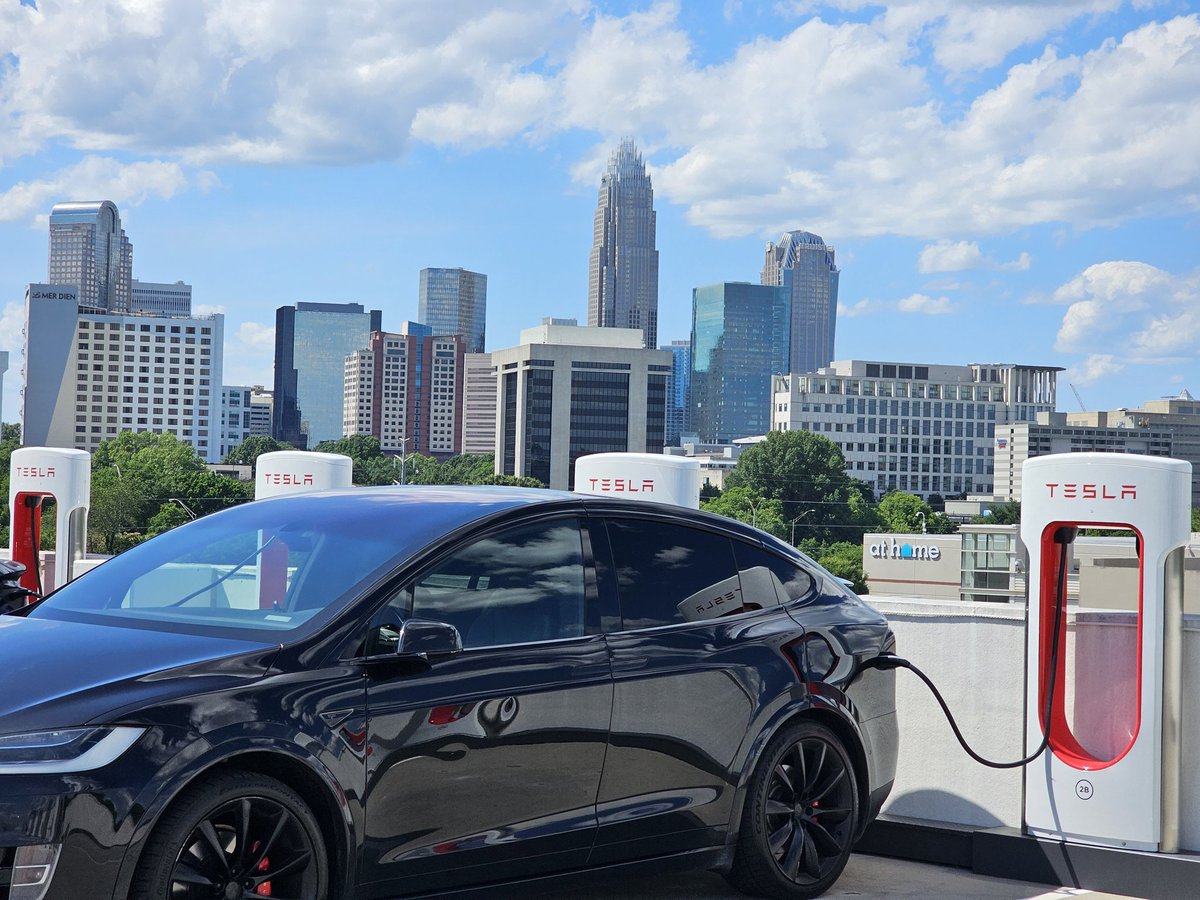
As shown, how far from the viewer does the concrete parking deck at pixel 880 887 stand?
5695 mm

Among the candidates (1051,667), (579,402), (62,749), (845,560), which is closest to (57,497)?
(1051,667)

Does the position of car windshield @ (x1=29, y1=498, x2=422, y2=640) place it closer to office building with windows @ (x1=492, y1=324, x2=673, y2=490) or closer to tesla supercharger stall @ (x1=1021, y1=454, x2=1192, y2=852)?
tesla supercharger stall @ (x1=1021, y1=454, x2=1192, y2=852)

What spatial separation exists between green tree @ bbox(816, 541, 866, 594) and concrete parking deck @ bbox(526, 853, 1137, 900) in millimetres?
96614

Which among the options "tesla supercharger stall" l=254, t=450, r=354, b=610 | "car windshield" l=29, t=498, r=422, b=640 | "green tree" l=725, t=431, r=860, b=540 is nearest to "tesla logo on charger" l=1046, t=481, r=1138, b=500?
"car windshield" l=29, t=498, r=422, b=640

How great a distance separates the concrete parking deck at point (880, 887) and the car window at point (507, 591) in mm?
1120

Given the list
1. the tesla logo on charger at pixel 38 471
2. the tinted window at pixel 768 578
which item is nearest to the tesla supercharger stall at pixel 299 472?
the tesla logo on charger at pixel 38 471

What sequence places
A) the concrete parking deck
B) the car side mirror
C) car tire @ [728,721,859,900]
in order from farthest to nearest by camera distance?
1. the concrete parking deck
2. car tire @ [728,721,859,900]
3. the car side mirror

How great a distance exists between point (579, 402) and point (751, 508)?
5848cm

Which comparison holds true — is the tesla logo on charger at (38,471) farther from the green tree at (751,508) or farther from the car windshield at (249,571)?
the green tree at (751,508)

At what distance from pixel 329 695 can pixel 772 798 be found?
6.74ft

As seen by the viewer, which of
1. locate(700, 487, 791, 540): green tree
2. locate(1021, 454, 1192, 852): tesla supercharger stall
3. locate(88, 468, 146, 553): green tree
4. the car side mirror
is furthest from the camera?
locate(700, 487, 791, 540): green tree

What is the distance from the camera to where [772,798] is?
5.66 m

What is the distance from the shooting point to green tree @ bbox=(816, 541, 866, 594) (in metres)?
112

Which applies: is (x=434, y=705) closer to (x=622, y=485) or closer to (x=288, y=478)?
(x=622, y=485)
